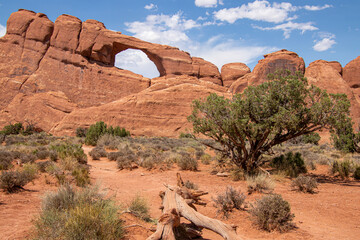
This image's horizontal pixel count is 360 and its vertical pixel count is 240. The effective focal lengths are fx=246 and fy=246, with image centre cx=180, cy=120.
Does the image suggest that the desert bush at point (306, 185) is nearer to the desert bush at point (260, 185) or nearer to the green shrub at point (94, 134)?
the desert bush at point (260, 185)

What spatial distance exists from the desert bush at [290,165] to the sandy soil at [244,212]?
1.18 meters

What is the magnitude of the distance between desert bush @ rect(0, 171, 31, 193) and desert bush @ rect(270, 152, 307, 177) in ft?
33.2

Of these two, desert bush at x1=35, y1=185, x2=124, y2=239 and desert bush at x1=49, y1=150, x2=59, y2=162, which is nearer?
desert bush at x1=35, y1=185, x2=124, y2=239

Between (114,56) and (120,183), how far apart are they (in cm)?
4959

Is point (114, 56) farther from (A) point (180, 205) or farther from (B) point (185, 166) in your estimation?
(A) point (180, 205)

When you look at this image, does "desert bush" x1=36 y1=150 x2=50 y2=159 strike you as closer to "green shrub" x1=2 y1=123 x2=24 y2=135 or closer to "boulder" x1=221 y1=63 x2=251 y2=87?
"green shrub" x1=2 y1=123 x2=24 y2=135

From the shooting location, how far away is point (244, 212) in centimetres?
584

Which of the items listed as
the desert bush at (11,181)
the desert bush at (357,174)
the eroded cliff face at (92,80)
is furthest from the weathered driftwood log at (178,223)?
the eroded cliff face at (92,80)

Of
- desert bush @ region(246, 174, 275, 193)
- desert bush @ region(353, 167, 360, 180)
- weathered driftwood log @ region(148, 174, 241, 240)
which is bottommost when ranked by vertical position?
desert bush @ region(246, 174, 275, 193)

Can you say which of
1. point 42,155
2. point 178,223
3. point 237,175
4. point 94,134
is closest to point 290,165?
point 237,175

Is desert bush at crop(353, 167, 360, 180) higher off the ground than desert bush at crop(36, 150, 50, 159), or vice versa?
desert bush at crop(353, 167, 360, 180)

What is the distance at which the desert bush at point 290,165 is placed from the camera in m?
11.2

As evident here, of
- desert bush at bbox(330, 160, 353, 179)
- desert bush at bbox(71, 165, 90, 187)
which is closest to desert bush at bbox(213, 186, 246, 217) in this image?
desert bush at bbox(71, 165, 90, 187)

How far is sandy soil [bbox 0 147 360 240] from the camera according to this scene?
4371 mm
